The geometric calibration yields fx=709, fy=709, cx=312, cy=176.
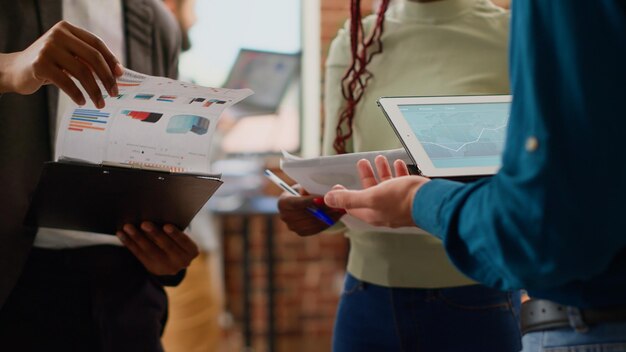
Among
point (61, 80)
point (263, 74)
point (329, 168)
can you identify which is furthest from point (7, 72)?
point (263, 74)

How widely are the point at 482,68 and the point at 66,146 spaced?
0.76 m

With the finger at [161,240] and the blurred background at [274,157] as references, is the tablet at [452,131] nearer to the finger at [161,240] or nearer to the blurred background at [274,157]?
the finger at [161,240]

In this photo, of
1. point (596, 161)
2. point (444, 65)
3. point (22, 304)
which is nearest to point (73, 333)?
point (22, 304)

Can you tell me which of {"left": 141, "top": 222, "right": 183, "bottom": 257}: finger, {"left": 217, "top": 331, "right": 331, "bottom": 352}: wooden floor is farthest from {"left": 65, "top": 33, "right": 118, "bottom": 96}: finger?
{"left": 217, "top": 331, "right": 331, "bottom": 352}: wooden floor

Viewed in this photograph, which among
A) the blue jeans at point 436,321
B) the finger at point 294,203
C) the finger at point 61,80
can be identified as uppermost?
the finger at point 61,80

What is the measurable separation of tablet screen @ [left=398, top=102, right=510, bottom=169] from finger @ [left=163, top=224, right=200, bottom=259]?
44 cm

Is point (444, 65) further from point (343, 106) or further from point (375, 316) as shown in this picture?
point (375, 316)

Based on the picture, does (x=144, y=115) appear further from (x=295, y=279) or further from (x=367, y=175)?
(x=295, y=279)

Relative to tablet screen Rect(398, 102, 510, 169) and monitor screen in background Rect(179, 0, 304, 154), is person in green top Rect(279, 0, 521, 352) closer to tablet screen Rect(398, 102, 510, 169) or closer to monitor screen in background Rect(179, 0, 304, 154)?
tablet screen Rect(398, 102, 510, 169)

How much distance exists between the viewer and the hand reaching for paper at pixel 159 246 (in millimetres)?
1208

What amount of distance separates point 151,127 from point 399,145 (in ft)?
1.58

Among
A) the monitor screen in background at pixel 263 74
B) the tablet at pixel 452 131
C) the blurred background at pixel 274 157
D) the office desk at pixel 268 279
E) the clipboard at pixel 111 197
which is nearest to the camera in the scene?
the tablet at pixel 452 131

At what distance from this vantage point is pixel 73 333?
1.25 meters

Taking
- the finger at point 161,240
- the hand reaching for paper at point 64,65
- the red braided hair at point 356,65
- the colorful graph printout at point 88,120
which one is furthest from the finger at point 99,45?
the red braided hair at point 356,65
